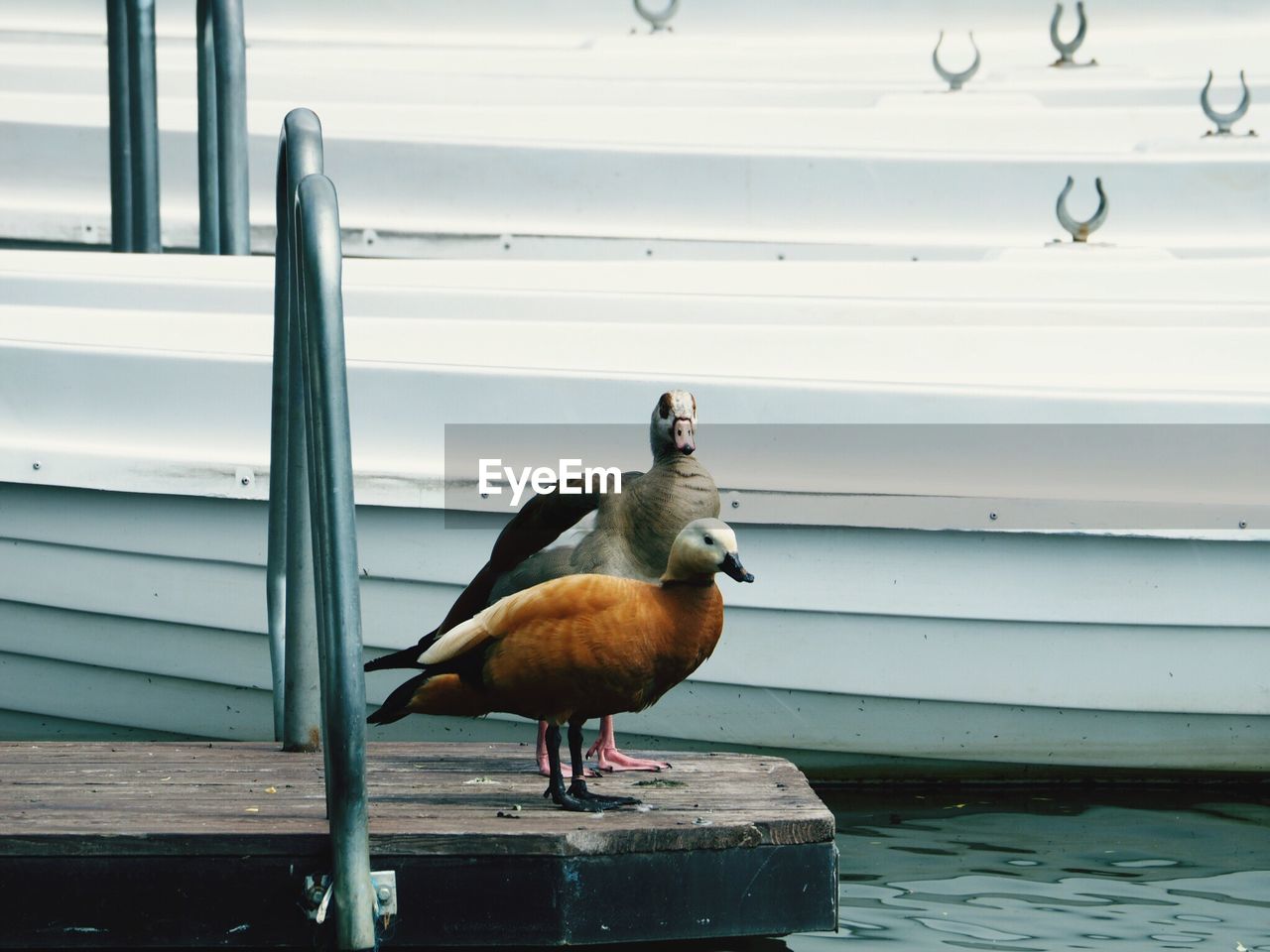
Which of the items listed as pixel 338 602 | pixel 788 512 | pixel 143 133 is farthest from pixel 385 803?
pixel 143 133

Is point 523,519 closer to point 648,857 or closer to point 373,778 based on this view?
point 373,778

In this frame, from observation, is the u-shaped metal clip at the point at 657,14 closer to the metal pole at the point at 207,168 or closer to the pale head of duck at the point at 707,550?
the metal pole at the point at 207,168

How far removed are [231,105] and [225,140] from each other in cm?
11

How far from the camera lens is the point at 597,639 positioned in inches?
127

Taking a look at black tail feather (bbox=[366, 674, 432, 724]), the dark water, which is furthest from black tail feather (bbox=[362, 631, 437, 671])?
the dark water

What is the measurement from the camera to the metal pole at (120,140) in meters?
6.33

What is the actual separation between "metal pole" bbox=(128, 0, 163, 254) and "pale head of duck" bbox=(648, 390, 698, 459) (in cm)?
269

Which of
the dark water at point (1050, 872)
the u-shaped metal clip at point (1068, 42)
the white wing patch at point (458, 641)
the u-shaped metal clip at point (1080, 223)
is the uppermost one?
the u-shaped metal clip at point (1068, 42)

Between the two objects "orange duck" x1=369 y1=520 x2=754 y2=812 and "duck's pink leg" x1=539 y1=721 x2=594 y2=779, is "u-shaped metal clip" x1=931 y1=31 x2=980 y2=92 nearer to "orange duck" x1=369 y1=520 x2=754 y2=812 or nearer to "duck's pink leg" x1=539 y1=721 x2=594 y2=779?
"duck's pink leg" x1=539 y1=721 x2=594 y2=779

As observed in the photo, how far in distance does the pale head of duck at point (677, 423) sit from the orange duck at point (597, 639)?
0.66 metres

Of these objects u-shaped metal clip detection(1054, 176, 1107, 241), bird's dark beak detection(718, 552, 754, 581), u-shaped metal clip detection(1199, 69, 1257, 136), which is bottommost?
bird's dark beak detection(718, 552, 754, 581)

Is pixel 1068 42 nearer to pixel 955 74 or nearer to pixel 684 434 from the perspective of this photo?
pixel 955 74

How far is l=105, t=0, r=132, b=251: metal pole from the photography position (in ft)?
20.8

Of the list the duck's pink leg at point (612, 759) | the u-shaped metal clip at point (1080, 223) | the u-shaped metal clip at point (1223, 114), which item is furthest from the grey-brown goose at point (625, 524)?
the u-shaped metal clip at point (1223, 114)
